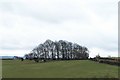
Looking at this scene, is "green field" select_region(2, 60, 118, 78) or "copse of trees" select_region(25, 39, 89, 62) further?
→ "copse of trees" select_region(25, 39, 89, 62)

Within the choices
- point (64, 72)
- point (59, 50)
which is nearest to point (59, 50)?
point (59, 50)

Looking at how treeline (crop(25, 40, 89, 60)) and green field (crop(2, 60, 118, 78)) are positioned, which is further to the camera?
treeline (crop(25, 40, 89, 60))

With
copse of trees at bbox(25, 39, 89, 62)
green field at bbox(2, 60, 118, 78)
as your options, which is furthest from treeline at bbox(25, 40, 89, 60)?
green field at bbox(2, 60, 118, 78)

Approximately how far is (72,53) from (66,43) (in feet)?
19.3

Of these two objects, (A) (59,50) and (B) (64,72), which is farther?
(A) (59,50)

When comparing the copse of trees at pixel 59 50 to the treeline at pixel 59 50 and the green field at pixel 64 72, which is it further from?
the green field at pixel 64 72

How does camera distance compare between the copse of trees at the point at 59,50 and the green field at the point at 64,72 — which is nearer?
the green field at the point at 64,72

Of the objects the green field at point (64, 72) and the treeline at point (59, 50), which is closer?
the green field at point (64, 72)

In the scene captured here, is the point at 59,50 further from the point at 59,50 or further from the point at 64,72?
the point at 64,72

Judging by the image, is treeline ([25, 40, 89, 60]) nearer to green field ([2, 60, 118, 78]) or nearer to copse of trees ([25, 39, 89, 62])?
copse of trees ([25, 39, 89, 62])

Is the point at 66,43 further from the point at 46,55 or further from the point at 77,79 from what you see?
the point at 77,79

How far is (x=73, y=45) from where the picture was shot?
134m

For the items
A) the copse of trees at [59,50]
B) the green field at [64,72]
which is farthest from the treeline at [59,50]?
the green field at [64,72]

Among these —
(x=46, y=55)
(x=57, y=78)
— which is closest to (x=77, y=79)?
(x=57, y=78)
